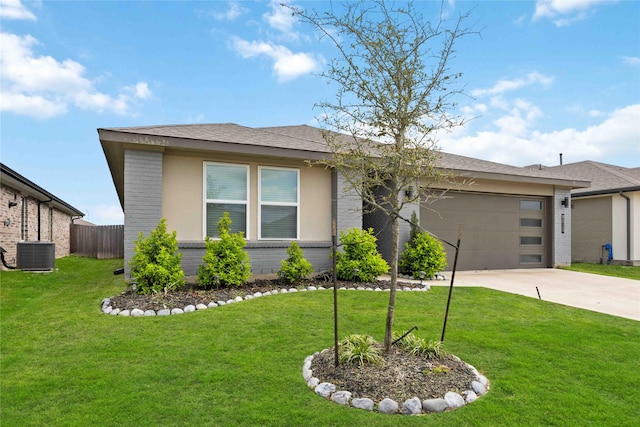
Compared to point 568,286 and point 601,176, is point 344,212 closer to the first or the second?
point 568,286

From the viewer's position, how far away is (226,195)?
809 cm

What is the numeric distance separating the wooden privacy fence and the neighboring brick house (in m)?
0.76

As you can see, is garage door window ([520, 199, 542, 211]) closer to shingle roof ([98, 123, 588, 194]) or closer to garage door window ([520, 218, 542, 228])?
garage door window ([520, 218, 542, 228])

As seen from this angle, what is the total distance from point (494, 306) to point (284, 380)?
4267 millimetres

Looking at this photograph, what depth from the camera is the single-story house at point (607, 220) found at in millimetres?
13805

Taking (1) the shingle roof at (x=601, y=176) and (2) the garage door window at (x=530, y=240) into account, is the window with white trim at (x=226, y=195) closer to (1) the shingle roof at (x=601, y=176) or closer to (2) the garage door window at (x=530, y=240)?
(2) the garage door window at (x=530, y=240)

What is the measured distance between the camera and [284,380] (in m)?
3.27

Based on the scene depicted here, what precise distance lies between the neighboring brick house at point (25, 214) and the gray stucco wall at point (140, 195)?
15.9ft

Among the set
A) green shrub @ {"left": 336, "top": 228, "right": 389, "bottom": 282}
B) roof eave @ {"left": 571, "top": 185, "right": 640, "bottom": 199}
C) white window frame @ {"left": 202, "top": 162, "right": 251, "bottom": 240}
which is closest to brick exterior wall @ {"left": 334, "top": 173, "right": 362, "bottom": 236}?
green shrub @ {"left": 336, "top": 228, "right": 389, "bottom": 282}

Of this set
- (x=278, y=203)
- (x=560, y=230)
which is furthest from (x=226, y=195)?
(x=560, y=230)

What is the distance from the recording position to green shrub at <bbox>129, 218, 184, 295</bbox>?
20.8 feet

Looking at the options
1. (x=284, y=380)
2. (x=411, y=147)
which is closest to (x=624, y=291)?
(x=411, y=147)

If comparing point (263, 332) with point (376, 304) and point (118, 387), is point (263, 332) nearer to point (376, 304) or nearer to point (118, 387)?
point (118, 387)

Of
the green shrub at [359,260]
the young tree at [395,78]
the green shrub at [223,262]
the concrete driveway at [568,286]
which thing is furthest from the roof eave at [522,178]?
the young tree at [395,78]
